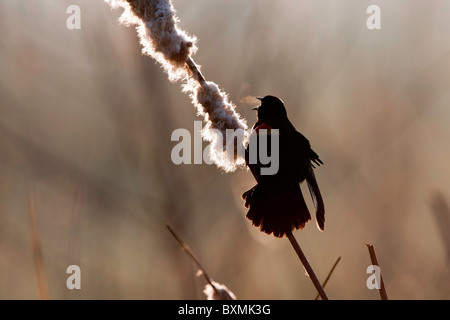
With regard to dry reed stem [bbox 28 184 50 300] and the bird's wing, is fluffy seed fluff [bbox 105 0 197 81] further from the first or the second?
dry reed stem [bbox 28 184 50 300]

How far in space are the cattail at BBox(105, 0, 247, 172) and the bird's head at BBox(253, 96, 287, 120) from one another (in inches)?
13.6

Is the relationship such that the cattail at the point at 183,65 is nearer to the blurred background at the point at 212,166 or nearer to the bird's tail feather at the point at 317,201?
the bird's tail feather at the point at 317,201

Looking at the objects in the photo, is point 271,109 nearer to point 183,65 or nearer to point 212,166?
point 183,65

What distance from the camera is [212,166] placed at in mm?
2816

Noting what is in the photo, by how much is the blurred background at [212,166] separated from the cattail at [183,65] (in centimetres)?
94

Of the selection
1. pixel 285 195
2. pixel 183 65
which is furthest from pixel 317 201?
pixel 183 65

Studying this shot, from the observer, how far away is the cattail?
1.43 m

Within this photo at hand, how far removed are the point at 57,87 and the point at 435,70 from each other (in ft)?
8.28

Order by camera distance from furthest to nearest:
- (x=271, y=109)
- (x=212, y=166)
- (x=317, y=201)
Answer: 1. (x=212, y=166)
2. (x=271, y=109)
3. (x=317, y=201)

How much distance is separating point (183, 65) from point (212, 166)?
1.42 metres

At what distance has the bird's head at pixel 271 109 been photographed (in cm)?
179

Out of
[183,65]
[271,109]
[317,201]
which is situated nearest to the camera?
[317,201]

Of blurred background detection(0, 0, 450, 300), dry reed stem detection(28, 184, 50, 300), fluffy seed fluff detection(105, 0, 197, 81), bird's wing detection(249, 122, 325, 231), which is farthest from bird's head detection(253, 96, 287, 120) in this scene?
dry reed stem detection(28, 184, 50, 300)
